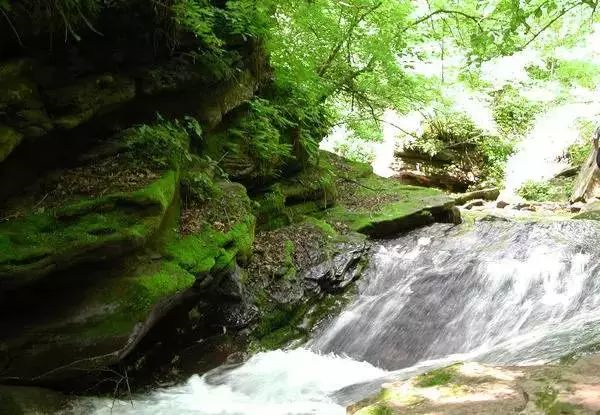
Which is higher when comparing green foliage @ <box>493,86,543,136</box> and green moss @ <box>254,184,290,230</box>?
green foliage @ <box>493,86,543,136</box>

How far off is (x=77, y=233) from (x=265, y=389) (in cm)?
276

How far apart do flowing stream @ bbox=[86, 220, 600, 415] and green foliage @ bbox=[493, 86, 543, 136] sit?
31.8 feet

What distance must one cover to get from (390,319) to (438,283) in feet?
4.18

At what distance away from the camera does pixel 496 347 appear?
242 inches

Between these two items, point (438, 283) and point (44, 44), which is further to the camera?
point (438, 283)

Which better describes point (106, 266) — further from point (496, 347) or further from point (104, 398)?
point (496, 347)

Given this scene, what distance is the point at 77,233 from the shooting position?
5.12 m

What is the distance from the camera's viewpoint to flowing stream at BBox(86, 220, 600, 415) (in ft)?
17.9

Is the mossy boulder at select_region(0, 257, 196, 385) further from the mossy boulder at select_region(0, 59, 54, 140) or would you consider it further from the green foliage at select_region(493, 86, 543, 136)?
the green foliage at select_region(493, 86, 543, 136)

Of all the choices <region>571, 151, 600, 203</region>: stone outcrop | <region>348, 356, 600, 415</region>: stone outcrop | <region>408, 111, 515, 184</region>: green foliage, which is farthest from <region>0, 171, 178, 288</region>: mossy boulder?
<region>408, 111, 515, 184</region>: green foliage

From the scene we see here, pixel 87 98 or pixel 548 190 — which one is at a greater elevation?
pixel 87 98

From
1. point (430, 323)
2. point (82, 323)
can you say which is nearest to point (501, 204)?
point (430, 323)

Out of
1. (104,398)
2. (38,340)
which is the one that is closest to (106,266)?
(38,340)

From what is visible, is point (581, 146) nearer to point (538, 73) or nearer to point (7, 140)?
point (538, 73)
